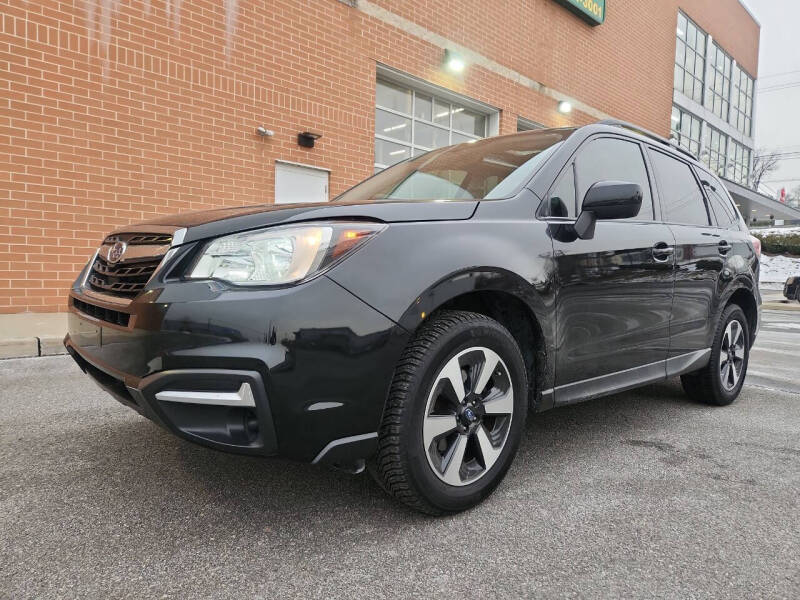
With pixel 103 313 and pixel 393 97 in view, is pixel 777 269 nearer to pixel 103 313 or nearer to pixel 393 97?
pixel 393 97

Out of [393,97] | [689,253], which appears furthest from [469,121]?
[689,253]

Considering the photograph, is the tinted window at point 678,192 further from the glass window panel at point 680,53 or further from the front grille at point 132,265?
the glass window panel at point 680,53

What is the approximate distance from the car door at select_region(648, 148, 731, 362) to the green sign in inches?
473

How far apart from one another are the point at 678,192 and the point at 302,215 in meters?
2.58

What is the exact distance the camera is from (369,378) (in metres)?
1.72

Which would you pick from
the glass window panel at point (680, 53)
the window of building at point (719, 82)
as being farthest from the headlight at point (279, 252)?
the window of building at point (719, 82)

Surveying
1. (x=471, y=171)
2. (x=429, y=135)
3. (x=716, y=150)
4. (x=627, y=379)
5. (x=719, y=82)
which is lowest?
(x=627, y=379)

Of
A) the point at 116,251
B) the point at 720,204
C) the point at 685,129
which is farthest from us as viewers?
the point at 685,129

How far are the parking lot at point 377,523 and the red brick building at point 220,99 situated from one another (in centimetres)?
443

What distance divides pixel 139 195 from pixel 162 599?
659 centimetres

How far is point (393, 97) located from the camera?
1038 centimetres

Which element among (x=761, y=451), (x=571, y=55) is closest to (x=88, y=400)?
(x=761, y=451)

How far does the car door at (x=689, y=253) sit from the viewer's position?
314 cm

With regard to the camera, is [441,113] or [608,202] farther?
[441,113]
